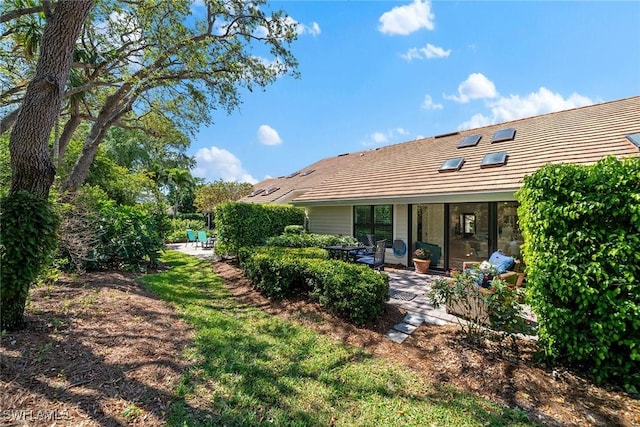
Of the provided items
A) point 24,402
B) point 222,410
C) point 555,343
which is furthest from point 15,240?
point 555,343

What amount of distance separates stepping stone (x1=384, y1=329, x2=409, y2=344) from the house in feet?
16.3

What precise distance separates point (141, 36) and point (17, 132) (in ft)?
26.8

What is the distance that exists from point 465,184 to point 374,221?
3.66 metres

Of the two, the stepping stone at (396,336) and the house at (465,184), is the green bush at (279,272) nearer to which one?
the stepping stone at (396,336)

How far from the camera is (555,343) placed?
3635mm

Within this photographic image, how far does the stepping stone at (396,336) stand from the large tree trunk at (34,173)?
5062 mm

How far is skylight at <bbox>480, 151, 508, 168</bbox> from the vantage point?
8.41 meters

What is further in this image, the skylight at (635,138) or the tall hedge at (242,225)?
the tall hedge at (242,225)

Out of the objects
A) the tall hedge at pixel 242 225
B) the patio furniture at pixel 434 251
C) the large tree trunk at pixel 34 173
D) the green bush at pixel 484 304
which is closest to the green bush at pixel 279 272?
the green bush at pixel 484 304

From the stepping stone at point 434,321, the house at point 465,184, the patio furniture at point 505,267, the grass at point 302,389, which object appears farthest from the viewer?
the house at point 465,184

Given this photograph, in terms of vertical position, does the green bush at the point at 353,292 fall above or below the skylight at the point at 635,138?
below

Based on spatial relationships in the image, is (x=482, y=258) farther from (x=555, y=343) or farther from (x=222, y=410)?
(x=222, y=410)

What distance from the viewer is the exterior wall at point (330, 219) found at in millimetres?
11766

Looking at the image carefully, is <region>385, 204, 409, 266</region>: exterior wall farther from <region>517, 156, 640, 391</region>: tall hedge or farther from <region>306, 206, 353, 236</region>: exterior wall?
<region>517, 156, 640, 391</region>: tall hedge
